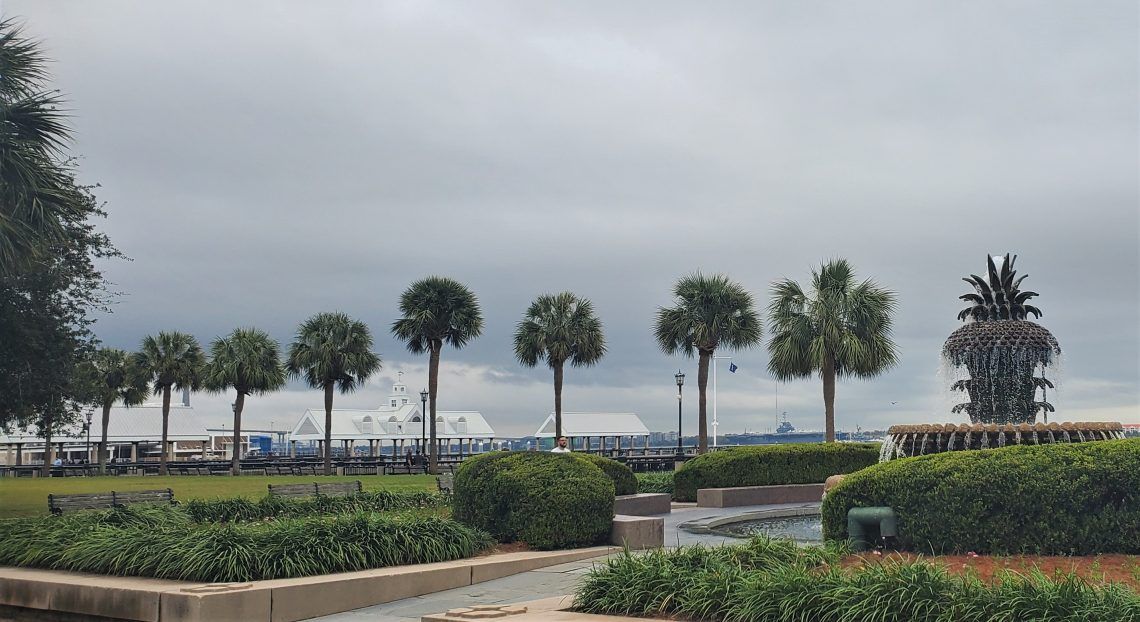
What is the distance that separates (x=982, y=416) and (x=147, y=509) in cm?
1310

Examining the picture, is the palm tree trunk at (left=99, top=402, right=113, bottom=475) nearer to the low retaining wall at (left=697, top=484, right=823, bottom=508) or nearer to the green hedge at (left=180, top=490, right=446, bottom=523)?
the low retaining wall at (left=697, top=484, right=823, bottom=508)

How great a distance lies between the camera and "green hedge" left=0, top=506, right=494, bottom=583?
10836 mm

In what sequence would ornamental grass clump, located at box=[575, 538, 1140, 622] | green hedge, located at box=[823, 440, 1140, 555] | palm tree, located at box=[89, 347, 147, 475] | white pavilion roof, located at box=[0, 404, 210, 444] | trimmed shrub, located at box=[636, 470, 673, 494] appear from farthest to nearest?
white pavilion roof, located at box=[0, 404, 210, 444], palm tree, located at box=[89, 347, 147, 475], trimmed shrub, located at box=[636, 470, 673, 494], green hedge, located at box=[823, 440, 1140, 555], ornamental grass clump, located at box=[575, 538, 1140, 622]

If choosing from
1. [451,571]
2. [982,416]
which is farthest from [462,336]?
[451,571]

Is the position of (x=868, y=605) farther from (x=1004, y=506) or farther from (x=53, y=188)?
(x=53, y=188)

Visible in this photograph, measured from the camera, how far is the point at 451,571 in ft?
38.5

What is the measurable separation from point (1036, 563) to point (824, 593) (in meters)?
3.49

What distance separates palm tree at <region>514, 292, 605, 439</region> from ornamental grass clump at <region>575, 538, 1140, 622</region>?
3646cm

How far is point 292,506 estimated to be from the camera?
17.4 m

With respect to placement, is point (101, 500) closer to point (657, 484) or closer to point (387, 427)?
point (657, 484)

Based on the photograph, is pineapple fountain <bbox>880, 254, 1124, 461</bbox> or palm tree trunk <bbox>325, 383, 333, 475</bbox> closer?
pineapple fountain <bbox>880, 254, 1124, 461</bbox>

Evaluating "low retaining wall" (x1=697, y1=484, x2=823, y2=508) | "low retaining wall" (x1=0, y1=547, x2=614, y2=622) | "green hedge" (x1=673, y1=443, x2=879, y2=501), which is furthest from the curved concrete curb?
"low retaining wall" (x1=0, y1=547, x2=614, y2=622)

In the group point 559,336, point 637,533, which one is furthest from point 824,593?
point 559,336

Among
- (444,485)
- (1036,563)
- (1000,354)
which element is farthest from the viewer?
(444,485)
